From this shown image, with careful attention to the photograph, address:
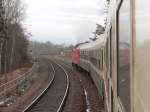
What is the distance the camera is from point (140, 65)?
2.40 meters

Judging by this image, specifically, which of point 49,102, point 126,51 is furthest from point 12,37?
point 126,51

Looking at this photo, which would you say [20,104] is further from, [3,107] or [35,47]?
[35,47]

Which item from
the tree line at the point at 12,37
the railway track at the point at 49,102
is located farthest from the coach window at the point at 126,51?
the tree line at the point at 12,37

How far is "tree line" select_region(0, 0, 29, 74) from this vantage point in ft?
170

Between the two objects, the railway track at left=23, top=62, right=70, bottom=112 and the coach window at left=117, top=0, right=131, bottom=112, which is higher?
the coach window at left=117, top=0, right=131, bottom=112

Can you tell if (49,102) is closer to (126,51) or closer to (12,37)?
(126,51)

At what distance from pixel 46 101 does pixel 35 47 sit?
554 feet

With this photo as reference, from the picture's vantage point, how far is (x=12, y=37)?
57812mm

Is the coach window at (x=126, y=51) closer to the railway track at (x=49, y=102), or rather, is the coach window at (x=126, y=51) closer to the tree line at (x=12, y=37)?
the railway track at (x=49, y=102)

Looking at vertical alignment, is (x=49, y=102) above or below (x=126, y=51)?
below

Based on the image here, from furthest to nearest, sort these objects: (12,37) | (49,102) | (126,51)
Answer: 1. (12,37)
2. (49,102)
3. (126,51)

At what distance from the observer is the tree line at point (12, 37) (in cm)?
5178

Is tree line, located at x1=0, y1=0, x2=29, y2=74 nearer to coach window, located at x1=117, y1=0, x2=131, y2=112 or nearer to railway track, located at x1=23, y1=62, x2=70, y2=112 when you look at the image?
railway track, located at x1=23, y1=62, x2=70, y2=112

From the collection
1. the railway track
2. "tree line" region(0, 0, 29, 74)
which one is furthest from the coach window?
"tree line" region(0, 0, 29, 74)
